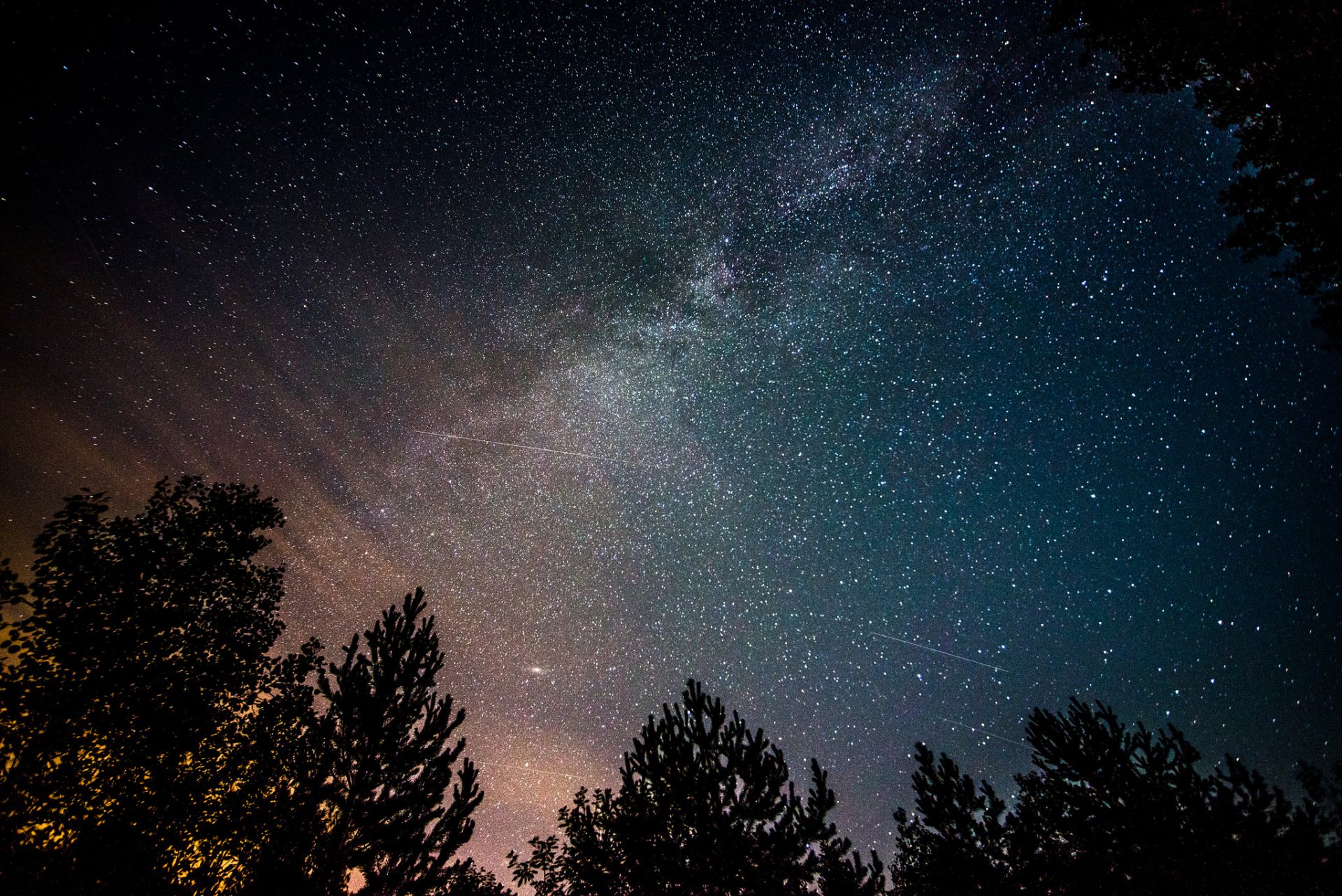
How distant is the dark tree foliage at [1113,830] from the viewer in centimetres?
859

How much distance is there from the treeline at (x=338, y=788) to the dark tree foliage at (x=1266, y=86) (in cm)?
1061

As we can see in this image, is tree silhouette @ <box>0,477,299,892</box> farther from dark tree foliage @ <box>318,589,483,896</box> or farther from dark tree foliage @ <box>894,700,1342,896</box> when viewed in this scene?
dark tree foliage @ <box>894,700,1342,896</box>

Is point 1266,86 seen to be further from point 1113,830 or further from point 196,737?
point 196,737

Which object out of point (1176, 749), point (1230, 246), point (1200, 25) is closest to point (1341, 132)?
point (1230, 246)

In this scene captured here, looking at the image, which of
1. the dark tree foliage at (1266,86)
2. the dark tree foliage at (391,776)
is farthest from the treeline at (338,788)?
the dark tree foliage at (1266,86)

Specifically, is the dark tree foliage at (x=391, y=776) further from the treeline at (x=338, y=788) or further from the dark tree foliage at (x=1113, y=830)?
the dark tree foliage at (x=1113, y=830)

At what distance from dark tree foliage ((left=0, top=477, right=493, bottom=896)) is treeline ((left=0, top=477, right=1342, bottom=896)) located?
25 millimetres

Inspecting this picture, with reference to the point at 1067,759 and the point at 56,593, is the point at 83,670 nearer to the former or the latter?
the point at 56,593

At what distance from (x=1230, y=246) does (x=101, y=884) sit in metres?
18.2

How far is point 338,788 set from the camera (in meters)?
5.17

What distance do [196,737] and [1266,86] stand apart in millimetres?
18310

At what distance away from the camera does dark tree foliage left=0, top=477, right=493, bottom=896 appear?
16.8 ft

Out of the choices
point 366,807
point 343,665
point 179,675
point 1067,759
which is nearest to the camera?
point 366,807

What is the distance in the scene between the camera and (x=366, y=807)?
5.13m
